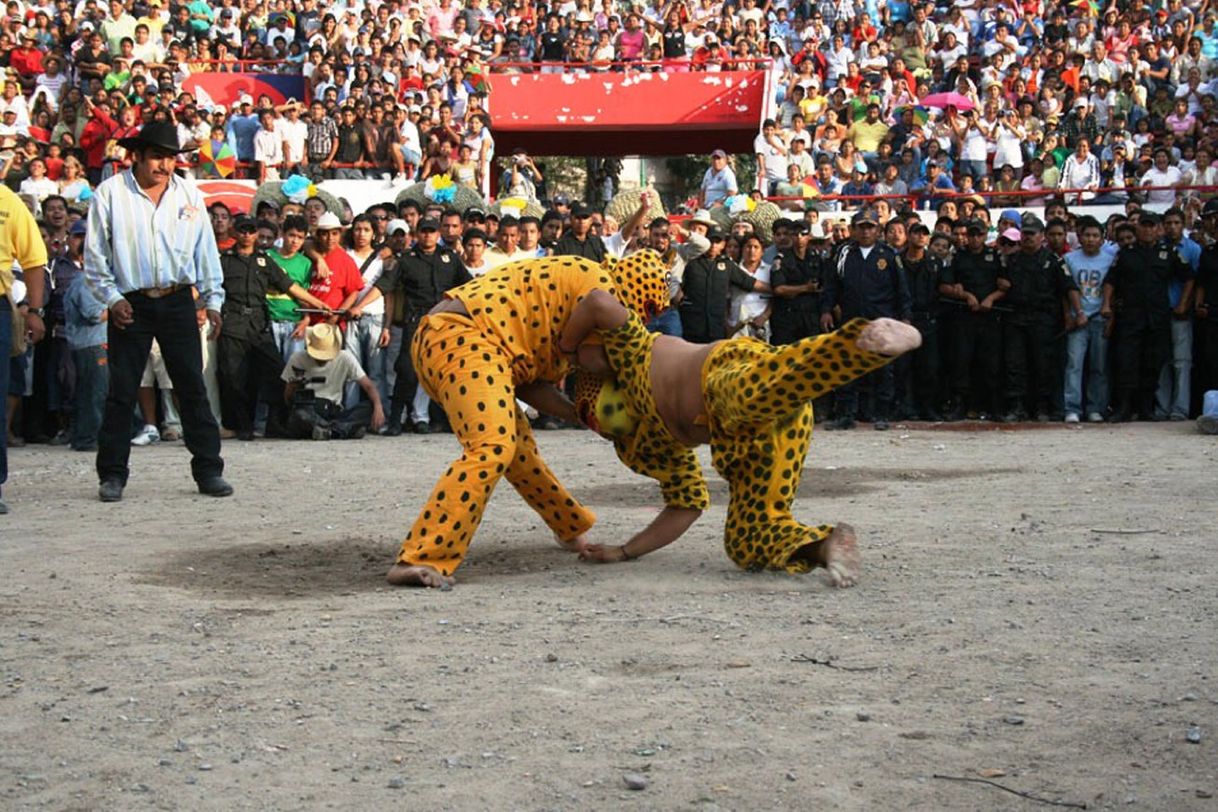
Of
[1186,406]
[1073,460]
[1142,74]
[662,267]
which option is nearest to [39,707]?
[662,267]

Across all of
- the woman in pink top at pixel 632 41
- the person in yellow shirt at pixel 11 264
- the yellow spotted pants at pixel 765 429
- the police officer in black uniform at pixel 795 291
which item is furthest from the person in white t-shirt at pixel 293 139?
the yellow spotted pants at pixel 765 429

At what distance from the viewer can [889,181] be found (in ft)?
58.7

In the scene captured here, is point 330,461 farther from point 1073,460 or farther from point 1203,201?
point 1203,201

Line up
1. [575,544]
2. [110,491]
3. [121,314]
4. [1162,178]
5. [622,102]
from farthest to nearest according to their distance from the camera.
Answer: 1. [622,102]
2. [1162,178]
3. [110,491]
4. [121,314]
5. [575,544]

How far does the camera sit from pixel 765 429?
20.2 ft

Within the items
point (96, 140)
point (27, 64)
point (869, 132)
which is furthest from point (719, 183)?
point (27, 64)

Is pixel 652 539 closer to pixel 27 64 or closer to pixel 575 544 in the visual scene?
pixel 575 544

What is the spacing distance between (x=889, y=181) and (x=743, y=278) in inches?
192

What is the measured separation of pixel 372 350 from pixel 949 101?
410 inches

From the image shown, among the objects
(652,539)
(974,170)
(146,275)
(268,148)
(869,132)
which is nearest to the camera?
(652,539)

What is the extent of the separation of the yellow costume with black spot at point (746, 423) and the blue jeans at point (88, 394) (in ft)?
21.2

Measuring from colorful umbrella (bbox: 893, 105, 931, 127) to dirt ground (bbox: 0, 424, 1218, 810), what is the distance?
11991mm

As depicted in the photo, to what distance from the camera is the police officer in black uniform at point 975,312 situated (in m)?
13.5

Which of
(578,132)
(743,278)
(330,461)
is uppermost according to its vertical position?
(578,132)
